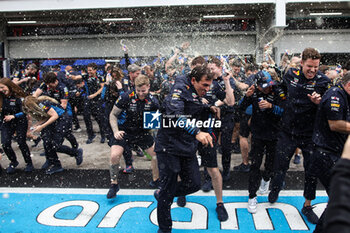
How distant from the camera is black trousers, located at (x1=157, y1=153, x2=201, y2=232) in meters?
3.11

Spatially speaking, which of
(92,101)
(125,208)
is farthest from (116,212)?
(92,101)

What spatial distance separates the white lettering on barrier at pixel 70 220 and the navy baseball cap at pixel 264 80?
2848 millimetres

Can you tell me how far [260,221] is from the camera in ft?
11.7

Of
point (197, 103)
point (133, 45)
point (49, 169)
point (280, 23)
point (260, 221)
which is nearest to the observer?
point (197, 103)

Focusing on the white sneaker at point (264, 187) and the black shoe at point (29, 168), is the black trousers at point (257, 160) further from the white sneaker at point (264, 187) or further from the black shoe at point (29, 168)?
the black shoe at point (29, 168)

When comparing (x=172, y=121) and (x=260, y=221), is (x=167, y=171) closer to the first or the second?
(x=172, y=121)

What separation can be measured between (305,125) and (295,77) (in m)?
0.66

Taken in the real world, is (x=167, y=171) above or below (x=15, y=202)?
above

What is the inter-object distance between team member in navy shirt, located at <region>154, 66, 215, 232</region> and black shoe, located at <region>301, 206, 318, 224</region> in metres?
1.54

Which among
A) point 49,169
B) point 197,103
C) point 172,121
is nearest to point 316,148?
point 197,103

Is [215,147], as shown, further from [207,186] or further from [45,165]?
[45,165]

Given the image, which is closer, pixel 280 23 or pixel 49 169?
pixel 49 169

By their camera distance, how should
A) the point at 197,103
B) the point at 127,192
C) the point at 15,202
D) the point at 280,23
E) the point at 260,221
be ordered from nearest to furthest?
the point at 197,103 → the point at 260,221 → the point at 15,202 → the point at 127,192 → the point at 280,23

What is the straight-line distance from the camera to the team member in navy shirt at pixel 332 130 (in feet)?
9.11
